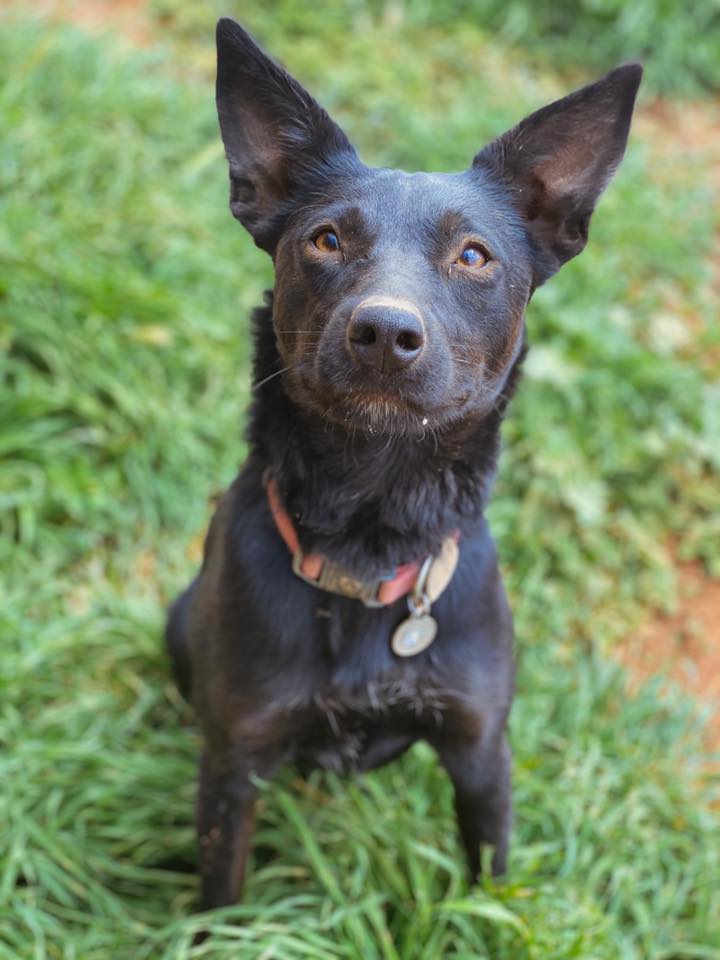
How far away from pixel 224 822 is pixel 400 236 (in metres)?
1.47

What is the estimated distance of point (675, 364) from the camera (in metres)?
5.00

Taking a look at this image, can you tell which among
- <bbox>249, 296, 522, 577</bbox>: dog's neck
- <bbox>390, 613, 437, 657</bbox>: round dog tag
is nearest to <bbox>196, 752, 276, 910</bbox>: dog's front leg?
<bbox>390, 613, 437, 657</bbox>: round dog tag

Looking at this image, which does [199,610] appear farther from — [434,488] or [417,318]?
[417,318]

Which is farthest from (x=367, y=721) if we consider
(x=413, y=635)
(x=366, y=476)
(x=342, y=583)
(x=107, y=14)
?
(x=107, y=14)

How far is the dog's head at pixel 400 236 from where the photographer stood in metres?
2.24

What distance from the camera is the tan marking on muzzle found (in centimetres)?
213

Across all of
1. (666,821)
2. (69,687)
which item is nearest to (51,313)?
(69,687)

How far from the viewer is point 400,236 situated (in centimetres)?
237

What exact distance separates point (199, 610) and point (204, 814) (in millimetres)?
501

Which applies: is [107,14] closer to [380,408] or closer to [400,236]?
[400,236]

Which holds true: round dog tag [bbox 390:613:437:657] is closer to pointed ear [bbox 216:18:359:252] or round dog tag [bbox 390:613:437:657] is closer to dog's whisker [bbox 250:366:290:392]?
dog's whisker [bbox 250:366:290:392]

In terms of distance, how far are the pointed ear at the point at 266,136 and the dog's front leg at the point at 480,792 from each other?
128 cm

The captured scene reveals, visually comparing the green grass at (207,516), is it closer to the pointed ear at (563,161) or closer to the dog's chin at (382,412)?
the dog's chin at (382,412)

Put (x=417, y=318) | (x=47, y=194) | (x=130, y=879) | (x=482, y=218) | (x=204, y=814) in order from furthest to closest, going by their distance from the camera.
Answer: (x=47, y=194) → (x=130, y=879) → (x=204, y=814) → (x=482, y=218) → (x=417, y=318)
